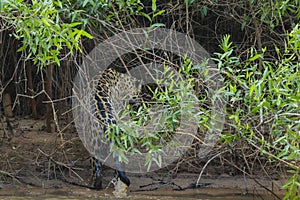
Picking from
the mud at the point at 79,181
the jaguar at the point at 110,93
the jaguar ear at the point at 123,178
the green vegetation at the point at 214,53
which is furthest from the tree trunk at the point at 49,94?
the jaguar ear at the point at 123,178

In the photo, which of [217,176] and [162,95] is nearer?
[162,95]

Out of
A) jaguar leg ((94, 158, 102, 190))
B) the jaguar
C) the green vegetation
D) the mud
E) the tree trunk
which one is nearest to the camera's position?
the green vegetation

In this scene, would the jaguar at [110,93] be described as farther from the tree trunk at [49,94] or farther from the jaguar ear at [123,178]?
the tree trunk at [49,94]

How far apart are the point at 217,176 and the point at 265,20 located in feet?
5.47

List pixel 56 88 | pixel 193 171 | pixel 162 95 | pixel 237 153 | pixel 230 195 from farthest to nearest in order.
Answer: pixel 56 88 → pixel 193 171 → pixel 230 195 → pixel 237 153 → pixel 162 95

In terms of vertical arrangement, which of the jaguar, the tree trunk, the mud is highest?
the jaguar

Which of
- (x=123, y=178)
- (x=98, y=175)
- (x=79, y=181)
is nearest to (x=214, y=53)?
(x=123, y=178)

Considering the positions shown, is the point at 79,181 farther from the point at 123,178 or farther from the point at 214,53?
the point at 214,53

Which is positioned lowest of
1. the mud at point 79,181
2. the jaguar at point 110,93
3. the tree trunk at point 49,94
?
the mud at point 79,181

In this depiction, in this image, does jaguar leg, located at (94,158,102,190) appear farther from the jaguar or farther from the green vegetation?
the green vegetation

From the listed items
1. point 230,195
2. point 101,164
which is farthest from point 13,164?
point 230,195

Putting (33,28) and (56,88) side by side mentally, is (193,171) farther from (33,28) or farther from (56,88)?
(33,28)

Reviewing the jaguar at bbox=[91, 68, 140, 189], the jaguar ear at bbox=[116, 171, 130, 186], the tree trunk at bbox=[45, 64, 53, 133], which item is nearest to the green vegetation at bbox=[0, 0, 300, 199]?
the tree trunk at bbox=[45, 64, 53, 133]

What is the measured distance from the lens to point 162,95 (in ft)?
14.2
